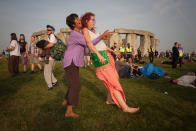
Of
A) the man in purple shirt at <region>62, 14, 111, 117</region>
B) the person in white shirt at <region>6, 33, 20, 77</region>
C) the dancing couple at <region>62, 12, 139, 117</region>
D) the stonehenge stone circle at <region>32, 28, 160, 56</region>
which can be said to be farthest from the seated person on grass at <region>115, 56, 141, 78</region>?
the stonehenge stone circle at <region>32, 28, 160, 56</region>

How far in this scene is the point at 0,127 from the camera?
180cm

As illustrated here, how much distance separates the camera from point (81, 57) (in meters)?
2.13

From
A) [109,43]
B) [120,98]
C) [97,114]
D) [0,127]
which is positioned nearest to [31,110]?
[0,127]

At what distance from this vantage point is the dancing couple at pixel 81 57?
2025 mm

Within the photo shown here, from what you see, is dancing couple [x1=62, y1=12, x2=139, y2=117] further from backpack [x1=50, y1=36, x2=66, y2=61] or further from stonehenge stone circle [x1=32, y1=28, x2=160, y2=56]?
stonehenge stone circle [x1=32, y1=28, x2=160, y2=56]

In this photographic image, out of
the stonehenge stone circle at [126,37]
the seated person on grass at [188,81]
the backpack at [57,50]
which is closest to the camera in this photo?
the backpack at [57,50]

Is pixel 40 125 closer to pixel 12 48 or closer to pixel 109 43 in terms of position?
pixel 12 48

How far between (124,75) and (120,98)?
3.26 metres

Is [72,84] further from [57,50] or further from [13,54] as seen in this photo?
[13,54]

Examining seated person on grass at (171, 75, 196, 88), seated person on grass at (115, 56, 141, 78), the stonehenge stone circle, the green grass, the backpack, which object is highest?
the stonehenge stone circle

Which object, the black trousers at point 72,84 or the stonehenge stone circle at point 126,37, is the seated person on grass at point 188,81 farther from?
the stonehenge stone circle at point 126,37

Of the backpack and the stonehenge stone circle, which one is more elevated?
the stonehenge stone circle

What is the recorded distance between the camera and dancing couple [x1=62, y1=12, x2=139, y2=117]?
2.03 m

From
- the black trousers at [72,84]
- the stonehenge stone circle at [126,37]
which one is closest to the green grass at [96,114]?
the black trousers at [72,84]
